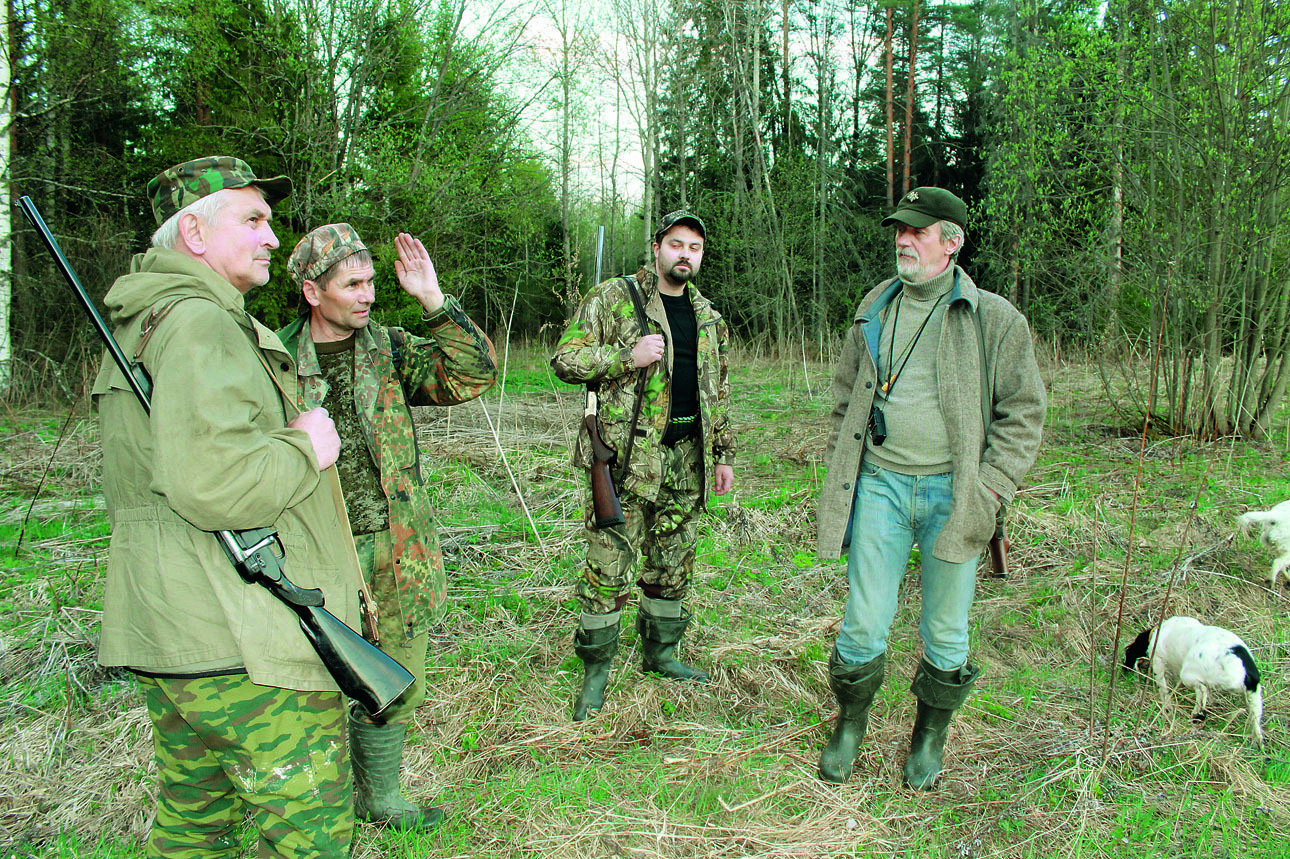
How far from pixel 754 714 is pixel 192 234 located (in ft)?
9.06

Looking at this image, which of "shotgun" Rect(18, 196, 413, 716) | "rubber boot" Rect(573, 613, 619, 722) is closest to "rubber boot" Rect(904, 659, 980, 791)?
"rubber boot" Rect(573, 613, 619, 722)

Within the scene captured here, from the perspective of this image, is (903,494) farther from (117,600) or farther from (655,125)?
(655,125)

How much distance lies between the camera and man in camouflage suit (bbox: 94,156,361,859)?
1.49m

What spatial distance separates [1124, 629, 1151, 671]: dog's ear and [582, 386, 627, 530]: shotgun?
2.36 metres

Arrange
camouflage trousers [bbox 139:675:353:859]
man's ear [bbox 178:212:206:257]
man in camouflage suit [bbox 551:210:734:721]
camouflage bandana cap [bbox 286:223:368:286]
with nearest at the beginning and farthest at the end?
camouflage trousers [bbox 139:675:353:859] < man's ear [bbox 178:212:206:257] < camouflage bandana cap [bbox 286:223:368:286] < man in camouflage suit [bbox 551:210:734:721]

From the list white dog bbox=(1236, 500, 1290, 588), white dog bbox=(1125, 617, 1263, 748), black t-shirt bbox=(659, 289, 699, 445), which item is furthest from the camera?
white dog bbox=(1236, 500, 1290, 588)

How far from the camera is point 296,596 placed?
5.33 ft

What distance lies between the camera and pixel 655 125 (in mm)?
19094

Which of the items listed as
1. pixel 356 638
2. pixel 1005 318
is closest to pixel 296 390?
pixel 356 638

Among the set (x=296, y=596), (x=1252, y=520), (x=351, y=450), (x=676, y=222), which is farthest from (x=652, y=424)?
(x=1252, y=520)

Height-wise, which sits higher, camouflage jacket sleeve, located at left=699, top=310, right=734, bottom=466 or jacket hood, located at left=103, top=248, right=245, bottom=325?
jacket hood, located at left=103, top=248, right=245, bottom=325

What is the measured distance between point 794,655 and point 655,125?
1763 cm

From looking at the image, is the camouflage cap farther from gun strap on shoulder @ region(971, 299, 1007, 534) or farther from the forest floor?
the forest floor

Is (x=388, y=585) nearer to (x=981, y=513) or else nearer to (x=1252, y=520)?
(x=981, y=513)
